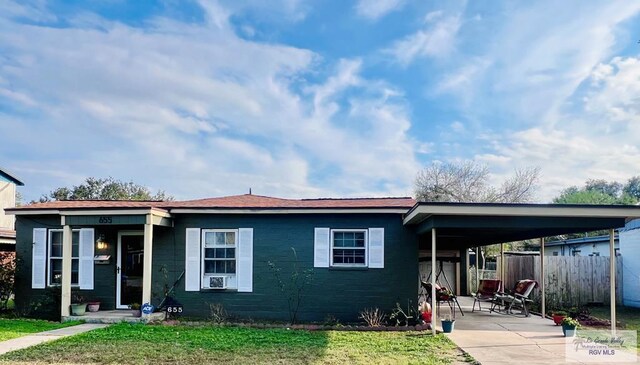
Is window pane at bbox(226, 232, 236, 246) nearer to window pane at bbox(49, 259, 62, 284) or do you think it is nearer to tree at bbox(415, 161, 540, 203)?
window pane at bbox(49, 259, 62, 284)

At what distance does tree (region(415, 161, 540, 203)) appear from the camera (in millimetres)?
27250

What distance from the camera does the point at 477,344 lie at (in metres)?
7.95

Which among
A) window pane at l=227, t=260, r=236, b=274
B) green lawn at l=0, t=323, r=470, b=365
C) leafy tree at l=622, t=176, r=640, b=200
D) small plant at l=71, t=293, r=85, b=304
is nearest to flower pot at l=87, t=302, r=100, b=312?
small plant at l=71, t=293, r=85, b=304

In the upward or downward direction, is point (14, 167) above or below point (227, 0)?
below

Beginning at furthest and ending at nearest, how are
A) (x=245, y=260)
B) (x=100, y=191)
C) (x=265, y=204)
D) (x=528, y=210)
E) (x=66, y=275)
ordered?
(x=100, y=191) < (x=265, y=204) < (x=245, y=260) < (x=66, y=275) < (x=528, y=210)

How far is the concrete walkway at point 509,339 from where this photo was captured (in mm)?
6942

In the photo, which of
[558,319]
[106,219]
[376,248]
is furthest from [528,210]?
[106,219]

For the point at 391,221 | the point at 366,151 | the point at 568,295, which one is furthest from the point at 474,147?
the point at 391,221

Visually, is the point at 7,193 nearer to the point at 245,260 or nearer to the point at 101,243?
the point at 101,243

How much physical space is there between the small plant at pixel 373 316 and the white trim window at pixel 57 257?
6452 millimetres

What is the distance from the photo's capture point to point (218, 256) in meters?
11.1

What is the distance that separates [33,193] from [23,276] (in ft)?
77.4

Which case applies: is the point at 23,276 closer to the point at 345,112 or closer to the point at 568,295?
the point at 345,112

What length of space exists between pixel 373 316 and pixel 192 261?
3.95 metres
